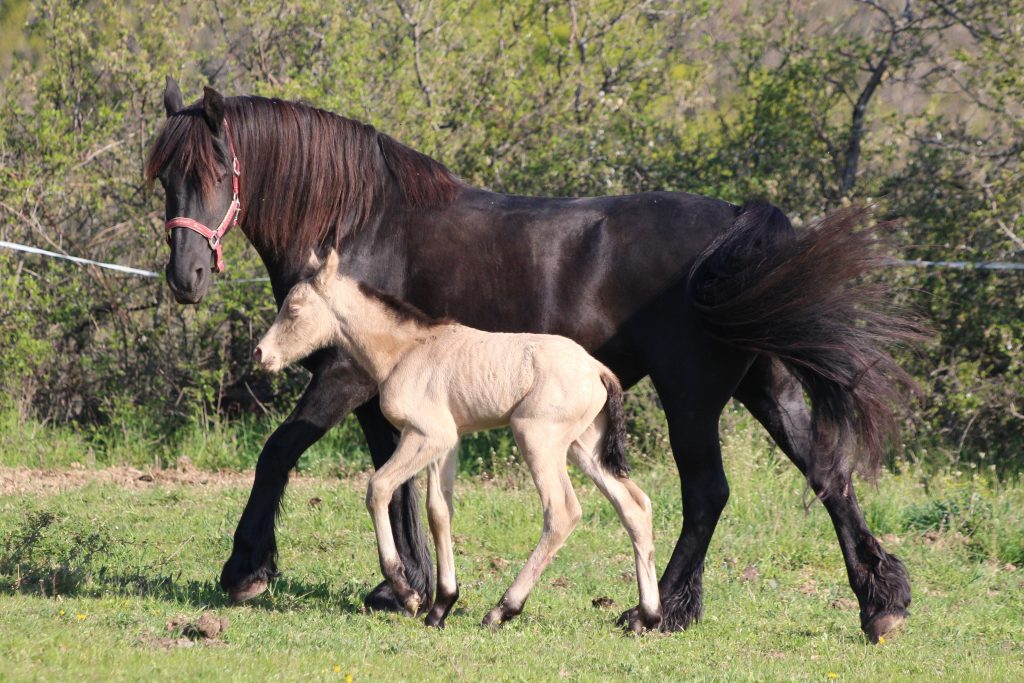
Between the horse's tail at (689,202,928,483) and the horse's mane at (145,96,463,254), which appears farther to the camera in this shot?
the horse's mane at (145,96,463,254)

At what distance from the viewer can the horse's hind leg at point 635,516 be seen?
210 inches

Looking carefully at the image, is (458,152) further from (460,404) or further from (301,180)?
(460,404)

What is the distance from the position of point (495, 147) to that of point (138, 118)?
317 cm

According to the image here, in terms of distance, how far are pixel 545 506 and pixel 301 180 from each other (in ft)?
6.36

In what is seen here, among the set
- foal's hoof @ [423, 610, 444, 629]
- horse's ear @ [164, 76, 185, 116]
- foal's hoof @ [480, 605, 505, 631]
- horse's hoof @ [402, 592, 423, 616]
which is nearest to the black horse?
horse's ear @ [164, 76, 185, 116]

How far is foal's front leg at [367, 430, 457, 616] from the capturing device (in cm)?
513

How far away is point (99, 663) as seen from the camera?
4.32 metres

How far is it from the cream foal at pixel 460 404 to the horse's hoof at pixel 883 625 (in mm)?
967

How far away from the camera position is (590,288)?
18.5 feet

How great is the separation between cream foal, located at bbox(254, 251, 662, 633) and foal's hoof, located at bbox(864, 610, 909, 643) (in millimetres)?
967

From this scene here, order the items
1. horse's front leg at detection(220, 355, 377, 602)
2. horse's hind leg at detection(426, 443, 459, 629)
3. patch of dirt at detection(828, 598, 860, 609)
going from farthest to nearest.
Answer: patch of dirt at detection(828, 598, 860, 609), horse's front leg at detection(220, 355, 377, 602), horse's hind leg at detection(426, 443, 459, 629)

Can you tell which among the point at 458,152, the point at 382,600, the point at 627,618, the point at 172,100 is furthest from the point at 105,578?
the point at 458,152

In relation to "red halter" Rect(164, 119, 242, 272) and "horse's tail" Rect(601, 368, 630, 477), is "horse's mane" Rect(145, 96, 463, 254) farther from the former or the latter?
"horse's tail" Rect(601, 368, 630, 477)

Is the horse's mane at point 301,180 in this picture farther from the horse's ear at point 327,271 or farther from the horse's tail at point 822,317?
the horse's tail at point 822,317
